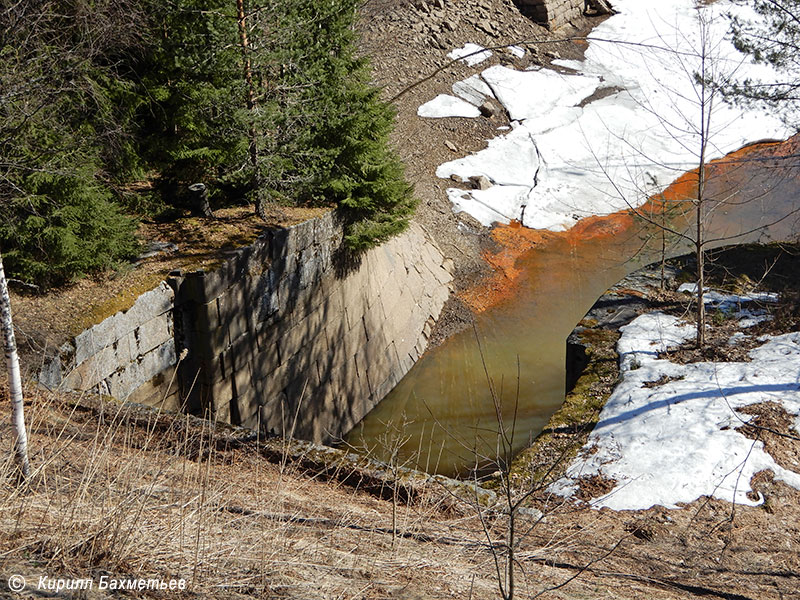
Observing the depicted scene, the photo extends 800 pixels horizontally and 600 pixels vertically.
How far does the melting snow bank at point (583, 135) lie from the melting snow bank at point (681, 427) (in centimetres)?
871

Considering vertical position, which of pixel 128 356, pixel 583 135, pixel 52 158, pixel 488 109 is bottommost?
pixel 128 356

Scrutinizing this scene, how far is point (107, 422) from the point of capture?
653cm

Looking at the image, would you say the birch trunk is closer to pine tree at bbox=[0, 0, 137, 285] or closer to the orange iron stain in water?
pine tree at bbox=[0, 0, 137, 285]

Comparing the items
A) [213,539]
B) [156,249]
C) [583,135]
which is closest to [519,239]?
[583,135]

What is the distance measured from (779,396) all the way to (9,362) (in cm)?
730

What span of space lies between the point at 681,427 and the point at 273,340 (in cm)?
531

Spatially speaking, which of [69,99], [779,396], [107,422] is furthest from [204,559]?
[69,99]

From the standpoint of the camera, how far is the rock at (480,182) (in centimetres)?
1903

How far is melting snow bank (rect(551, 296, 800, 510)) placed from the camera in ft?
22.2

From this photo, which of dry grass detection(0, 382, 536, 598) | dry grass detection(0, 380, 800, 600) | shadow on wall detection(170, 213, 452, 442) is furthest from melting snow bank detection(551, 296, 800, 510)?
shadow on wall detection(170, 213, 452, 442)

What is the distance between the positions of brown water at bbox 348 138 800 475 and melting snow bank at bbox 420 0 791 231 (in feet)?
4.27

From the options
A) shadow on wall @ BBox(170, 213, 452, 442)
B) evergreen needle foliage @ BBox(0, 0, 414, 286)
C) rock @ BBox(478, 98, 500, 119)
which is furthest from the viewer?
rock @ BBox(478, 98, 500, 119)

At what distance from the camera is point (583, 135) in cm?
1878

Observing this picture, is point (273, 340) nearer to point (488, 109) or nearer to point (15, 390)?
point (15, 390)
